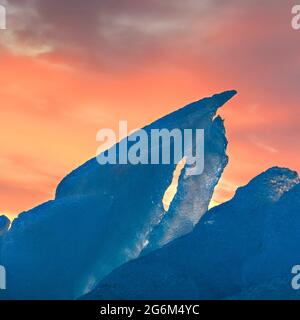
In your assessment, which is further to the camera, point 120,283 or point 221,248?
point 221,248

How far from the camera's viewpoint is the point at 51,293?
3538 centimetres

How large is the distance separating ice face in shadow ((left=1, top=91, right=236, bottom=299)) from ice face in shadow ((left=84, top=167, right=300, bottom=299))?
3136 millimetres

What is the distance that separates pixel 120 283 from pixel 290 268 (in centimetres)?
685

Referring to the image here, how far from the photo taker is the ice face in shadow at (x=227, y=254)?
99.9 ft

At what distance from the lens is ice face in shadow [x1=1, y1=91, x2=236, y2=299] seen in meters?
36.0

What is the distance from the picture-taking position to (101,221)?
36688 millimetres

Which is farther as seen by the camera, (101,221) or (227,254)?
(101,221)

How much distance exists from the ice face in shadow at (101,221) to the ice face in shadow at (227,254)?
10.3 ft

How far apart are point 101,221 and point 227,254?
679 centimetres
